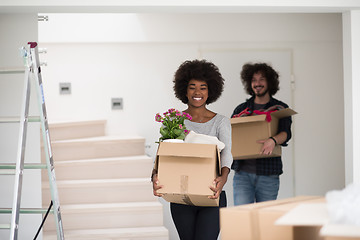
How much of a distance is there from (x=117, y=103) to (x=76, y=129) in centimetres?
51

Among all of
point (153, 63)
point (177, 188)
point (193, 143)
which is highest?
point (153, 63)

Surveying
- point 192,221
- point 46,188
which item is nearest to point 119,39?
point 46,188

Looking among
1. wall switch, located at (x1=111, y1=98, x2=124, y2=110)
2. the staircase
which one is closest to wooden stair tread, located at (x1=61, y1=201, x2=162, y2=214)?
the staircase

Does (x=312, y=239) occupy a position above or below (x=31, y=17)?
below

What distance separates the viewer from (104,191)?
4.45 metres

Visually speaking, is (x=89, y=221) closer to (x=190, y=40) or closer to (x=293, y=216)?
(x=190, y=40)

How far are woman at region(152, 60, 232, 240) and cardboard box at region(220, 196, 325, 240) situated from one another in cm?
119

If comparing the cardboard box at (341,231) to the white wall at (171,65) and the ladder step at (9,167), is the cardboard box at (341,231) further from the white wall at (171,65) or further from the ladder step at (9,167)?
the white wall at (171,65)

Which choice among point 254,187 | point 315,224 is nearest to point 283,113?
point 254,187

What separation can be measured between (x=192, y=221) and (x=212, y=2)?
4.20 ft

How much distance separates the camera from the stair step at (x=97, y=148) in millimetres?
4859

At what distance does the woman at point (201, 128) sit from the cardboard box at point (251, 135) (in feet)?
2.49

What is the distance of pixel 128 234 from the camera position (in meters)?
4.00

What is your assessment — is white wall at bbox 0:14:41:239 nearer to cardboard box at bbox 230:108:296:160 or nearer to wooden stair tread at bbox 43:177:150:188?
wooden stair tread at bbox 43:177:150:188
